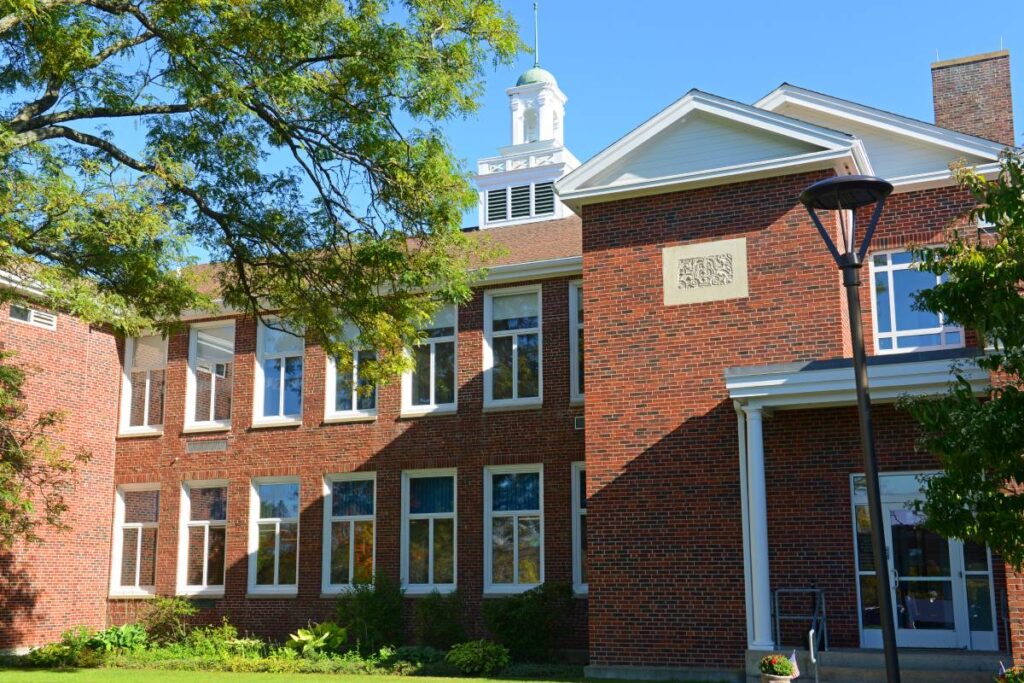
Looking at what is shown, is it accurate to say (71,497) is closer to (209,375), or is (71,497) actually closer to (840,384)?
(209,375)

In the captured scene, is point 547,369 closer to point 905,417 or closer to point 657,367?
point 657,367

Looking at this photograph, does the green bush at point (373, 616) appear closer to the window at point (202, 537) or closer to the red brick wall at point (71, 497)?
the window at point (202, 537)

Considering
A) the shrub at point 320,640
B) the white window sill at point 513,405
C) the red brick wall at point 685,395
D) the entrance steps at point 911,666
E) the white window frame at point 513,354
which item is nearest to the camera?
the entrance steps at point 911,666

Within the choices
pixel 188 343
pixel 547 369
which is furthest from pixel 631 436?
pixel 188 343

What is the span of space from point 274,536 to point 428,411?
430cm

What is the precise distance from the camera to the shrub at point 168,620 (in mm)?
22844

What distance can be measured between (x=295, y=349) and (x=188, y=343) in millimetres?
2714

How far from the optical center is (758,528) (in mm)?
15680

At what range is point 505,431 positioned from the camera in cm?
2141

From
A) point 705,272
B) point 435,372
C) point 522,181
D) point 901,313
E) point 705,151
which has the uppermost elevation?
point 522,181

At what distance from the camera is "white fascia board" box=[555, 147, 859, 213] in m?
17.0

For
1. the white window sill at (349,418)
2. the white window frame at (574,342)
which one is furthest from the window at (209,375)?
the white window frame at (574,342)

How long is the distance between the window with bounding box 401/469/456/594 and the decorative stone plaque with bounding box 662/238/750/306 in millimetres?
6526

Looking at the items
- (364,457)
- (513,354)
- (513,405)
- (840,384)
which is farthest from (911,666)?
(364,457)
